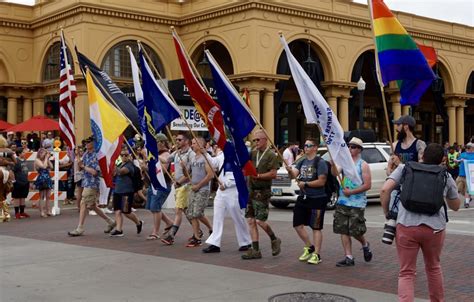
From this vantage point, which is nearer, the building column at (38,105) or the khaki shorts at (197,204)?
the khaki shorts at (197,204)

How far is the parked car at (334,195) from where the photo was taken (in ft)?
56.6

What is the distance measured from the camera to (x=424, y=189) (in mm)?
5621

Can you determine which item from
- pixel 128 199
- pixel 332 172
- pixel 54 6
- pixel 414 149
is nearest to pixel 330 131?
pixel 332 172

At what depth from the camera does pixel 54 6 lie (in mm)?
32625

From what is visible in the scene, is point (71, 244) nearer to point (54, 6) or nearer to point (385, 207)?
point (385, 207)

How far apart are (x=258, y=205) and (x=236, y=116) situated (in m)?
1.33

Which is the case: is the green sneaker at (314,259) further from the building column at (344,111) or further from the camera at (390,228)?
the building column at (344,111)

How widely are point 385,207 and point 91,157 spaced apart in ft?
26.4

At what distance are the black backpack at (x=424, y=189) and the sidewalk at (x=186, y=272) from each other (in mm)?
1559

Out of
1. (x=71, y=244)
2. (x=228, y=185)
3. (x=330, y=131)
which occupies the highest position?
(x=330, y=131)

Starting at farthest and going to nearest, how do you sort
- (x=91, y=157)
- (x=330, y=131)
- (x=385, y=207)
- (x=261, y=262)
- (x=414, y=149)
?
(x=91, y=157)
(x=261, y=262)
(x=330, y=131)
(x=414, y=149)
(x=385, y=207)

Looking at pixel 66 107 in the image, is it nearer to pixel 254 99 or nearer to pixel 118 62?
pixel 254 99

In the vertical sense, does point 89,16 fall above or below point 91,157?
above

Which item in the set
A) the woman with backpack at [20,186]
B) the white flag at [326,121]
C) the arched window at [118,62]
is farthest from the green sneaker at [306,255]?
the arched window at [118,62]
